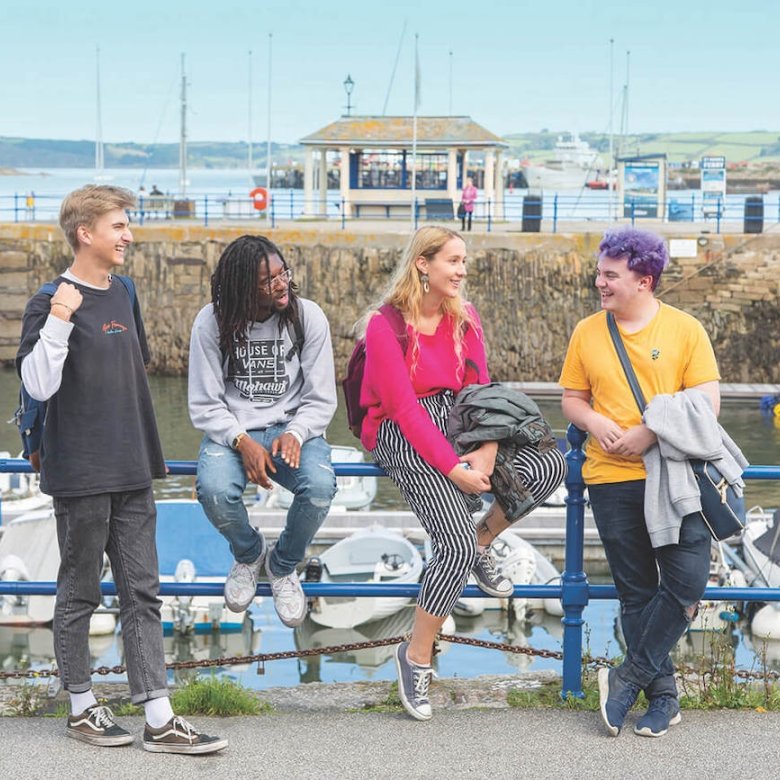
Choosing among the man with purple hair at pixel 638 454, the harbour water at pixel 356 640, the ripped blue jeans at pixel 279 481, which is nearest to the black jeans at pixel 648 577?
the man with purple hair at pixel 638 454

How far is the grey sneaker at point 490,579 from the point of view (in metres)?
4.80

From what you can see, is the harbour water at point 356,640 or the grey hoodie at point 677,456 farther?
the harbour water at point 356,640

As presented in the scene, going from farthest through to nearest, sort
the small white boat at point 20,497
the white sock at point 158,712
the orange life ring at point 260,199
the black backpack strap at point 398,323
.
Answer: the orange life ring at point 260,199, the small white boat at point 20,497, the black backpack strap at point 398,323, the white sock at point 158,712

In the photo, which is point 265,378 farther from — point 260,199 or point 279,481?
point 260,199

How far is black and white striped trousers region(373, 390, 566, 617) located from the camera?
4508 millimetres

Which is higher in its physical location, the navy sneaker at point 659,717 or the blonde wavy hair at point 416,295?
the blonde wavy hair at point 416,295

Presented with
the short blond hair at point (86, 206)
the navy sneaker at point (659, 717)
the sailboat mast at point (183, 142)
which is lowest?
the navy sneaker at point (659, 717)

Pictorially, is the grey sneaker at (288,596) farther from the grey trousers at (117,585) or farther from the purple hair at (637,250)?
the purple hair at (637,250)

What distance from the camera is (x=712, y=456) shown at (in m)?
4.35

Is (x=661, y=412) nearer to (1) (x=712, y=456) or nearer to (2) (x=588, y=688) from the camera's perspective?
(1) (x=712, y=456)

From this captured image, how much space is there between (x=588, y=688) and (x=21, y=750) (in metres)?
2.07

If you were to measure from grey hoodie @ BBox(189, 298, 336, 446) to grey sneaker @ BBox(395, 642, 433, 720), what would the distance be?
89 centimetres

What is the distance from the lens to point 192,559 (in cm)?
1588

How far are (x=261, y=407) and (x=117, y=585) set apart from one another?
0.82 m
